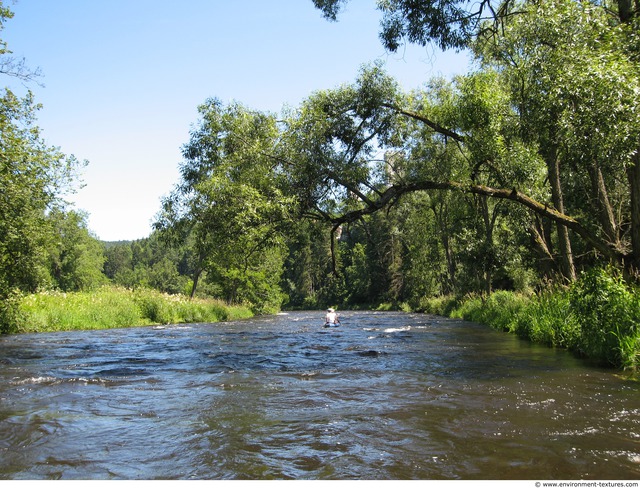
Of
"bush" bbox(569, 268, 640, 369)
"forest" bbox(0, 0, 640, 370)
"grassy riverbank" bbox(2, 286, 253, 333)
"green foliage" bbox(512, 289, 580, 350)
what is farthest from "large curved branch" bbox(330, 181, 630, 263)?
"grassy riverbank" bbox(2, 286, 253, 333)

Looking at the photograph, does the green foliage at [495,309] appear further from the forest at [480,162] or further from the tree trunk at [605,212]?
the tree trunk at [605,212]

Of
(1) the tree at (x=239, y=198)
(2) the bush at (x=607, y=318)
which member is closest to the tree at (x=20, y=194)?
(1) the tree at (x=239, y=198)

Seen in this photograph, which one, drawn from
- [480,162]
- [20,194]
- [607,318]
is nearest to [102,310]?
[20,194]

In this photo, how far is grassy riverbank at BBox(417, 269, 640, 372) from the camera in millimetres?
9297

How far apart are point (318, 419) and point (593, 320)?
7.77 meters

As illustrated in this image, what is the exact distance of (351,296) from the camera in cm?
8894

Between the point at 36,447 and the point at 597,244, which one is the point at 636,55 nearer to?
the point at 597,244

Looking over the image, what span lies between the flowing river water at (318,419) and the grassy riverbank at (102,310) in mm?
9168

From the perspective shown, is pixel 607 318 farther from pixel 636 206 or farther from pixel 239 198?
pixel 239 198

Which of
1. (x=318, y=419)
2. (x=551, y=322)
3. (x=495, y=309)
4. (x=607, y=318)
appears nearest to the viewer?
(x=318, y=419)

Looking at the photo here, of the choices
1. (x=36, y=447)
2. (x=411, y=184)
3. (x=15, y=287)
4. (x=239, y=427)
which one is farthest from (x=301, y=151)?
(x=15, y=287)

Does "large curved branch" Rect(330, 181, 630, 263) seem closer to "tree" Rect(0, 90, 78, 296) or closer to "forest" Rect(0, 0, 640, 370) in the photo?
"forest" Rect(0, 0, 640, 370)

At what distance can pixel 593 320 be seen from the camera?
1054 centimetres

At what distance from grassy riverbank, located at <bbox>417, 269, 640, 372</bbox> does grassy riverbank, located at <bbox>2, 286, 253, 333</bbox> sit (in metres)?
19.3
